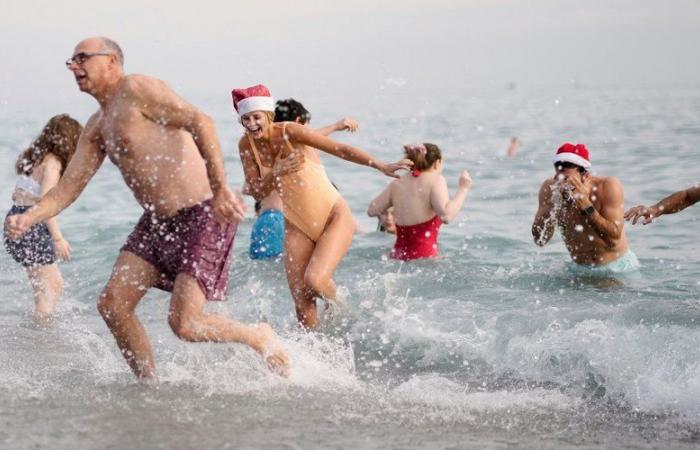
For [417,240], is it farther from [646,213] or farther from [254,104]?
[254,104]

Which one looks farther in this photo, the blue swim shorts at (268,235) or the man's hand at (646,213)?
the blue swim shorts at (268,235)

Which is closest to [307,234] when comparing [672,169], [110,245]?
[110,245]

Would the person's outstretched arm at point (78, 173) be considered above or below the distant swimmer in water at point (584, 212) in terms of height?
above

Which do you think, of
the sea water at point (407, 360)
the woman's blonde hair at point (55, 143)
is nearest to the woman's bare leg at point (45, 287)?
the sea water at point (407, 360)

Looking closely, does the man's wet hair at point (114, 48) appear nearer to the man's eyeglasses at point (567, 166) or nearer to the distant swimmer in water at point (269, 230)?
the distant swimmer in water at point (269, 230)

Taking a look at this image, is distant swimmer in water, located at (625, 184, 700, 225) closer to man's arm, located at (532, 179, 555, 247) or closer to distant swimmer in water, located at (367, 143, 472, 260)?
man's arm, located at (532, 179, 555, 247)

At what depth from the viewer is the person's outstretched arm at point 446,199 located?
30.6 feet

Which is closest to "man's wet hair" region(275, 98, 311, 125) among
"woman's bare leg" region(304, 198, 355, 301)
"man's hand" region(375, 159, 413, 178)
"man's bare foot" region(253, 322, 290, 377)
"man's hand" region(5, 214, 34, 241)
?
"woman's bare leg" region(304, 198, 355, 301)

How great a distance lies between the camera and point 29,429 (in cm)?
520

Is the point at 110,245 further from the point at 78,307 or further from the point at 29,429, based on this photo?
the point at 29,429

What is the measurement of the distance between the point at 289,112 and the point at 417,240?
2.69 m

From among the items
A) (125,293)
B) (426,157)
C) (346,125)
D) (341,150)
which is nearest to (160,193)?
(125,293)

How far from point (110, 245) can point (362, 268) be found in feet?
13.5

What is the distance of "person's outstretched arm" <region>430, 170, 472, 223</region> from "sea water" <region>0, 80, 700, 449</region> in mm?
705
